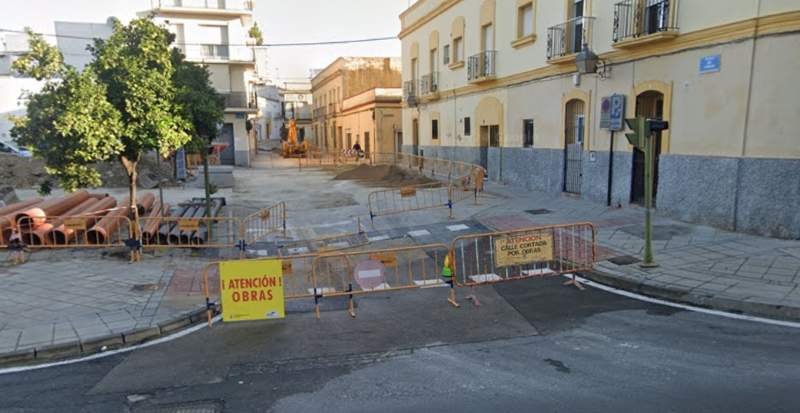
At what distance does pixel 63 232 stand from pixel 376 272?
6.89 meters

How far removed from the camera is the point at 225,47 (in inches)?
1385

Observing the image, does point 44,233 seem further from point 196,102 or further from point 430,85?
point 430,85

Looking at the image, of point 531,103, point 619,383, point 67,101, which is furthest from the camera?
point 531,103

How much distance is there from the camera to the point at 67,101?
8586mm

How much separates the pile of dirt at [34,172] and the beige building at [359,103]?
16942 millimetres

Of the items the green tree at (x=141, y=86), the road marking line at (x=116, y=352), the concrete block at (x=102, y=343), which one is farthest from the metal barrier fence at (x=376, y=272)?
the green tree at (x=141, y=86)

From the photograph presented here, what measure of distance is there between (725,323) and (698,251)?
3196 mm

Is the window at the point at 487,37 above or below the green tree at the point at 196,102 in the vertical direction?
above

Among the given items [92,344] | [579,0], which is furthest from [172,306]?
[579,0]

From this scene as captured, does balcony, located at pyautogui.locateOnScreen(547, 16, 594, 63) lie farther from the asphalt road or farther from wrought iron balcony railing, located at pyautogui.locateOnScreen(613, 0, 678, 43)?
the asphalt road

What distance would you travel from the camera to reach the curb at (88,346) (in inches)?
207

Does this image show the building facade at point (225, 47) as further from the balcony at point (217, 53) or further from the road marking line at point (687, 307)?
the road marking line at point (687, 307)

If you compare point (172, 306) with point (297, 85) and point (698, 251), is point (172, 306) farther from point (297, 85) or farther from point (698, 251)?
point (297, 85)

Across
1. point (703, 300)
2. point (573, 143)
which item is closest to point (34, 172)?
point (573, 143)
